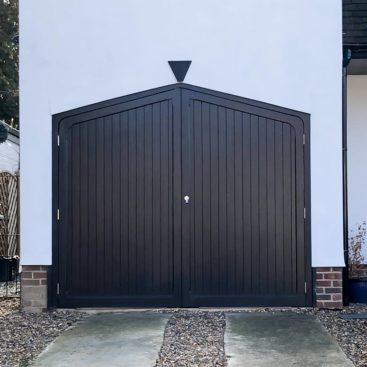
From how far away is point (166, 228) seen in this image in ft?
25.2

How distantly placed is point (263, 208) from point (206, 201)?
27.5 inches

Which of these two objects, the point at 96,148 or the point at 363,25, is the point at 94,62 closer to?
the point at 96,148

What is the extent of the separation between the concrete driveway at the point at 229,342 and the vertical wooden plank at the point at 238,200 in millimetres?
510

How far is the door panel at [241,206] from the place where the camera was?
25.0 feet

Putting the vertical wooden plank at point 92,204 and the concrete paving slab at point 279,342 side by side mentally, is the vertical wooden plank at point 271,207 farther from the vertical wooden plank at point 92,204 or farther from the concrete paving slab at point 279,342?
the vertical wooden plank at point 92,204

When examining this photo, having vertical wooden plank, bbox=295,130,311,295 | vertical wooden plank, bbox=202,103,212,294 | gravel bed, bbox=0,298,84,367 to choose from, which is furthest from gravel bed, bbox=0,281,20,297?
vertical wooden plank, bbox=295,130,311,295

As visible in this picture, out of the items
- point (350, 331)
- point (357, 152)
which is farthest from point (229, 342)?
point (357, 152)

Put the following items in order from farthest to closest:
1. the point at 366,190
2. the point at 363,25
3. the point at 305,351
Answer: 1. the point at 366,190
2. the point at 363,25
3. the point at 305,351

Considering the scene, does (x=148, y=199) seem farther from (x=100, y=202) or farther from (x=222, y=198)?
(x=222, y=198)

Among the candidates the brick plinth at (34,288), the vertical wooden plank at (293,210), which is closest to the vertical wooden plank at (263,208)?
the vertical wooden plank at (293,210)

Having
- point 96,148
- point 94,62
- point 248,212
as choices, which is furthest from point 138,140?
point 248,212

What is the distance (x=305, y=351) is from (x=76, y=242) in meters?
3.24

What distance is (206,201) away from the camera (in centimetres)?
769

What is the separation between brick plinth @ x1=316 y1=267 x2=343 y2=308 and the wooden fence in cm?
638
